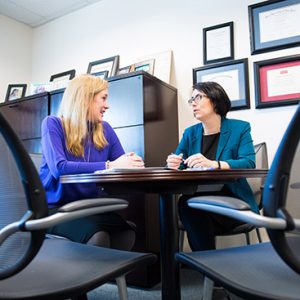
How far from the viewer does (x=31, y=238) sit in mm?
702

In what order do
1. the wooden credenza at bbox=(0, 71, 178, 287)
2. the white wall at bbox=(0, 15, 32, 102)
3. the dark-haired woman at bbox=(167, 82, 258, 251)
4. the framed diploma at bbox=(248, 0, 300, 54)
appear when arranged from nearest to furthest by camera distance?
the dark-haired woman at bbox=(167, 82, 258, 251)
the wooden credenza at bbox=(0, 71, 178, 287)
the framed diploma at bbox=(248, 0, 300, 54)
the white wall at bbox=(0, 15, 32, 102)

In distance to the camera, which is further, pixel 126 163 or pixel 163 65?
pixel 163 65

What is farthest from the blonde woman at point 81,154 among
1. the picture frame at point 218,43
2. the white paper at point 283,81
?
the white paper at point 283,81

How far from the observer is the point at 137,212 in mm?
2260

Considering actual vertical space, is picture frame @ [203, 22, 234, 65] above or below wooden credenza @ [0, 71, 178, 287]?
above

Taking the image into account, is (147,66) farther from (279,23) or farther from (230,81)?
(279,23)

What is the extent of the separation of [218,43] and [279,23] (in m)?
0.48

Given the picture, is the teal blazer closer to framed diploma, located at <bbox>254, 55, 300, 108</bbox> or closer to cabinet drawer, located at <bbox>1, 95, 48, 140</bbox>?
framed diploma, located at <bbox>254, 55, 300, 108</bbox>

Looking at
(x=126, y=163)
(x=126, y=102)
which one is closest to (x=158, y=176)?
(x=126, y=163)

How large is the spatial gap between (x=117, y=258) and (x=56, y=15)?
358 cm

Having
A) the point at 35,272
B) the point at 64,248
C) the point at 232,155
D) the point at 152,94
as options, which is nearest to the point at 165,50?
the point at 152,94

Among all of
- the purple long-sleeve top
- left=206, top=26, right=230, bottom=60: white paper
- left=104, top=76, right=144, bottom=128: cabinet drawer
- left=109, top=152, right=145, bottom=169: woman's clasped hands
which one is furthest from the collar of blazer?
left=206, top=26, right=230, bottom=60: white paper

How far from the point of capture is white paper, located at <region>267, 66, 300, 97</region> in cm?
230

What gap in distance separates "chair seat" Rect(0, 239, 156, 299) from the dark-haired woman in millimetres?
703
